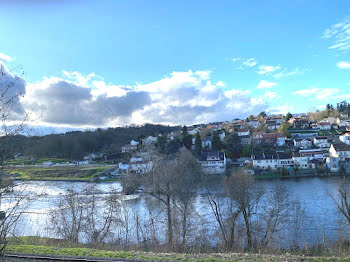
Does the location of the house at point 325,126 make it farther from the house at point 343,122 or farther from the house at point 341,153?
the house at point 341,153

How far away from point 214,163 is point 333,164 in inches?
661

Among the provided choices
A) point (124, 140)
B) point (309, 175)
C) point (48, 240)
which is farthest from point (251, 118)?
point (48, 240)

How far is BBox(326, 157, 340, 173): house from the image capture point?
3378cm

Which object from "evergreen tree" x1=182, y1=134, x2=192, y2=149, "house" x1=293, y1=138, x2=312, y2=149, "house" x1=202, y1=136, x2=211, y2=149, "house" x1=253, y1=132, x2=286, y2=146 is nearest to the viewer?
"house" x1=293, y1=138, x2=312, y2=149

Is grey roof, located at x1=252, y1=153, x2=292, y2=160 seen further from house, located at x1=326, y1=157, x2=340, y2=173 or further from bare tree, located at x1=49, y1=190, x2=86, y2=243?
bare tree, located at x1=49, y1=190, x2=86, y2=243

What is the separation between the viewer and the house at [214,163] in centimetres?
3884

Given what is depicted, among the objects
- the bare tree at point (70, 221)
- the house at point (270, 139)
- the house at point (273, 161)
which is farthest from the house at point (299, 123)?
the bare tree at point (70, 221)

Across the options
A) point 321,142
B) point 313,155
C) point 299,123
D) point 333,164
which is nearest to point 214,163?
point 313,155

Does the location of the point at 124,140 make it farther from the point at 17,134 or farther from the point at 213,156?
the point at 17,134

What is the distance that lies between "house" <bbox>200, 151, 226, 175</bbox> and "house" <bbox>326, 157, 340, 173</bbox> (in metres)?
14.6

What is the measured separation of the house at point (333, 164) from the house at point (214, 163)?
575 inches

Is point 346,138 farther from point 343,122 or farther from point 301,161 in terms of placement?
point 343,122

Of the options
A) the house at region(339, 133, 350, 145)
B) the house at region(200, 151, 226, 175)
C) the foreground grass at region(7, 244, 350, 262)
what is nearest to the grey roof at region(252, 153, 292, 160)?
the house at region(200, 151, 226, 175)

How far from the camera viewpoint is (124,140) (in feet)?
241
